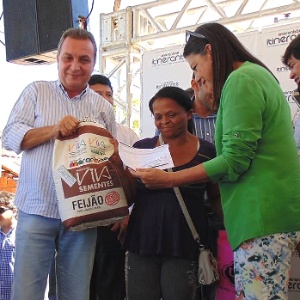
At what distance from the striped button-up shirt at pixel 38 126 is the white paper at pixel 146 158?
13.1 inches

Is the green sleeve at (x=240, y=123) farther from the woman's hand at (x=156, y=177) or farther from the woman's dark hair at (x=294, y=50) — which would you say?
the woman's dark hair at (x=294, y=50)

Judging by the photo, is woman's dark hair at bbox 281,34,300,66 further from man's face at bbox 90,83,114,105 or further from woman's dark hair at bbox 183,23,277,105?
man's face at bbox 90,83,114,105

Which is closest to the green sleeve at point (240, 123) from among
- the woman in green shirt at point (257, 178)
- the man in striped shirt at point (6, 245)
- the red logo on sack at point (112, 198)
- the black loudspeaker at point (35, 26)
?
the woman in green shirt at point (257, 178)

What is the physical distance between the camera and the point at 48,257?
1.88 meters

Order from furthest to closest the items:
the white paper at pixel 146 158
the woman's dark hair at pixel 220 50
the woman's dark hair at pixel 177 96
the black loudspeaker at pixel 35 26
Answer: the black loudspeaker at pixel 35 26 < the woman's dark hair at pixel 177 96 < the white paper at pixel 146 158 < the woman's dark hair at pixel 220 50

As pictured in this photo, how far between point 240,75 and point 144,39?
3944 millimetres

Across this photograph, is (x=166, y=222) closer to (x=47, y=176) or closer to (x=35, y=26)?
(x=47, y=176)

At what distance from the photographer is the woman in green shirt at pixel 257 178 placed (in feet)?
4.49

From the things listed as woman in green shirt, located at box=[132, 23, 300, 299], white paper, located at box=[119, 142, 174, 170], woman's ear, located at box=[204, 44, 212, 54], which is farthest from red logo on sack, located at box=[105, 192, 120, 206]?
woman's ear, located at box=[204, 44, 212, 54]

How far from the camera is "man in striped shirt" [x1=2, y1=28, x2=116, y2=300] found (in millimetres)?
1821

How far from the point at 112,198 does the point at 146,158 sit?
21 cm

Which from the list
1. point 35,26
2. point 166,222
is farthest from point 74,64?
point 35,26

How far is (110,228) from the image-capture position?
2.29m

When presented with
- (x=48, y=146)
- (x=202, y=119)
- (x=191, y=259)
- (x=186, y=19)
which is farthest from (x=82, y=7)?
(x=186, y=19)
